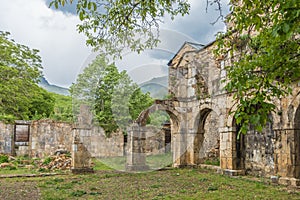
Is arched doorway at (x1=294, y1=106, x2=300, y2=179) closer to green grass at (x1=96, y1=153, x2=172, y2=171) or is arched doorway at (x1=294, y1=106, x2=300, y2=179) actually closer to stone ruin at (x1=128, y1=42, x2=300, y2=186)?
stone ruin at (x1=128, y1=42, x2=300, y2=186)

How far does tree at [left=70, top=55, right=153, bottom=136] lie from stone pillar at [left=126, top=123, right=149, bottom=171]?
7.08 meters

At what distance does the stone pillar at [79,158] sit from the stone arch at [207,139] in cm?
452

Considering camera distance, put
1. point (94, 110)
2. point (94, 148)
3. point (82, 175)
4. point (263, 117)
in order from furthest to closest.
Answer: point (94, 110) → point (94, 148) → point (82, 175) → point (263, 117)

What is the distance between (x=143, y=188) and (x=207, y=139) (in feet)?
26.6

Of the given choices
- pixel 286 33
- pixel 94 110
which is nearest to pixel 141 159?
pixel 94 110

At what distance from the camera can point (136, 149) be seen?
453 inches

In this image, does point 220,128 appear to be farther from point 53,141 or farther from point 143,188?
point 53,141

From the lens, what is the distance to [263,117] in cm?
308

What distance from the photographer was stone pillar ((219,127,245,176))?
32.5ft

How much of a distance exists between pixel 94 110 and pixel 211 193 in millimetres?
13016

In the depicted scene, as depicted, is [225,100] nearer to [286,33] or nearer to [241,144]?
[241,144]

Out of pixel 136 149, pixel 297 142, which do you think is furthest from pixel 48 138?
pixel 297 142

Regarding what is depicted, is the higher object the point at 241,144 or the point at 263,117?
the point at 263,117

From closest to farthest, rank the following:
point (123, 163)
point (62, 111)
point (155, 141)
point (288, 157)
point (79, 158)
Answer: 1. point (288, 157)
2. point (79, 158)
3. point (123, 163)
4. point (155, 141)
5. point (62, 111)
